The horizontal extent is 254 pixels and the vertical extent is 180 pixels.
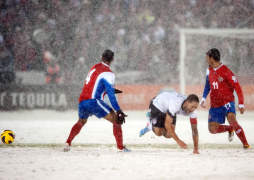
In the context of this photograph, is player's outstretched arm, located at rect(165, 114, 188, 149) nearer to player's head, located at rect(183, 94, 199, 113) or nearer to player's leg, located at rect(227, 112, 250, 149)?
player's head, located at rect(183, 94, 199, 113)

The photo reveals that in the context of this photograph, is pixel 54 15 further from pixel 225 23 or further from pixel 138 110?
pixel 225 23

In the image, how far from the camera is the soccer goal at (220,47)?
51.5 feet

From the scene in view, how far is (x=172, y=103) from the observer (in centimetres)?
540

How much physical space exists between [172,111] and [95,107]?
125 centimetres

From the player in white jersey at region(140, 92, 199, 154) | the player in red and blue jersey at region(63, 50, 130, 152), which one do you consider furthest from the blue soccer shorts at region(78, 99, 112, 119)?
the player in white jersey at region(140, 92, 199, 154)

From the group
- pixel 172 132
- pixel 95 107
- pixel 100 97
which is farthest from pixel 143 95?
pixel 172 132

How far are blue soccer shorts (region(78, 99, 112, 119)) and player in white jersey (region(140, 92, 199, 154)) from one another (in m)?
0.85

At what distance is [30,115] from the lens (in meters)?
13.4

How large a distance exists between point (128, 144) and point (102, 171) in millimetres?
2746

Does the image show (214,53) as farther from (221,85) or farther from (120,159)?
(120,159)

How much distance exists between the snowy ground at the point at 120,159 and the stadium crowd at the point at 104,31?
25.5 feet

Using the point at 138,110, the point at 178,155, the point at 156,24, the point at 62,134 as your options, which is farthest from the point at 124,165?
the point at 156,24

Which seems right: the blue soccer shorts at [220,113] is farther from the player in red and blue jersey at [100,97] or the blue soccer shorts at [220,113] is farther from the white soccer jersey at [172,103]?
the player in red and blue jersey at [100,97]

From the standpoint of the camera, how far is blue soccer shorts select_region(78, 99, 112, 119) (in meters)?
5.79
